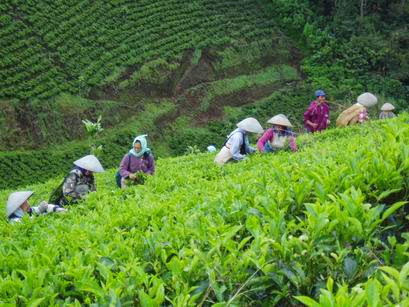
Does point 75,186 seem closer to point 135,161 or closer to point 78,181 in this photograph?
point 78,181

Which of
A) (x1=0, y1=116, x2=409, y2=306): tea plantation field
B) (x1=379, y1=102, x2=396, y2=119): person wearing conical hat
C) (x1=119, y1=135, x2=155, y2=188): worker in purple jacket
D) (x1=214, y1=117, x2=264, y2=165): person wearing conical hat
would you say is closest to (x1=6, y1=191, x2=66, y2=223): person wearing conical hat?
(x1=119, y1=135, x2=155, y2=188): worker in purple jacket

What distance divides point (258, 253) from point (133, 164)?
5.84 m

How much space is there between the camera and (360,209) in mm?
2729

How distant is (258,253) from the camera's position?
2574 mm

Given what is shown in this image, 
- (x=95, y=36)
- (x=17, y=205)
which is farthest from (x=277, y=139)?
(x=95, y=36)

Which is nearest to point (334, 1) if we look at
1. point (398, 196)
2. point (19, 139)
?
point (19, 139)

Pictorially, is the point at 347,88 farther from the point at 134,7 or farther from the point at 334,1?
the point at 134,7

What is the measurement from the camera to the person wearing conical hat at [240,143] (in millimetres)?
8266

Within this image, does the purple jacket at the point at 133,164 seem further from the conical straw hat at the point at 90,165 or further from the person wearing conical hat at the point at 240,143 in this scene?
the person wearing conical hat at the point at 240,143

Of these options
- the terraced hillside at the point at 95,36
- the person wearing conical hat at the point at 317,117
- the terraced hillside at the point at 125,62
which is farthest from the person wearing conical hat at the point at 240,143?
the terraced hillside at the point at 95,36

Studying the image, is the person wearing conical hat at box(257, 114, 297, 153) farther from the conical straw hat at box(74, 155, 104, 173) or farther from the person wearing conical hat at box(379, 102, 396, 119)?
the person wearing conical hat at box(379, 102, 396, 119)

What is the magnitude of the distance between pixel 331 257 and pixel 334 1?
85.8 ft

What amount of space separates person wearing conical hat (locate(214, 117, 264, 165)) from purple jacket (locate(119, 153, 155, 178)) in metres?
1.14

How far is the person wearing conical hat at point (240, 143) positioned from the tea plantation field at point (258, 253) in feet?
14.2
